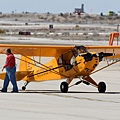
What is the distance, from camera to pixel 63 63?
2255 centimetres

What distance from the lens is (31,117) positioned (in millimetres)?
14672

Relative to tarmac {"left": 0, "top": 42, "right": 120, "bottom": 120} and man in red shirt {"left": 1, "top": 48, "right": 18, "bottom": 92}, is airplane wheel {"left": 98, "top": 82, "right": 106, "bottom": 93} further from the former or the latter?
man in red shirt {"left": 1, "top": 48, "right": 18, "bottom": 92}

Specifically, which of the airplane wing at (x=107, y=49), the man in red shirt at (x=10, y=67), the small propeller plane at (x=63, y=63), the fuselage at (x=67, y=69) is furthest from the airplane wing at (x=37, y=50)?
the airplane wing at (x=107, y=49)

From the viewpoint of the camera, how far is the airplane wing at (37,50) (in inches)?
881

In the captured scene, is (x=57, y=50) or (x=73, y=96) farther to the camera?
(x=57, y=50)

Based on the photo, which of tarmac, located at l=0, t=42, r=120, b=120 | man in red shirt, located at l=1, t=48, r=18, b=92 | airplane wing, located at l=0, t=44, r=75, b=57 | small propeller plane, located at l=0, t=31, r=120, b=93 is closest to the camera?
tarmac, located at l=0, t=42, r=120, b=120

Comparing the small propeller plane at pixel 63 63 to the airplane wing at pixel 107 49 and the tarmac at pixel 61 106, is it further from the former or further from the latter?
the tarmac at pixel 61 106

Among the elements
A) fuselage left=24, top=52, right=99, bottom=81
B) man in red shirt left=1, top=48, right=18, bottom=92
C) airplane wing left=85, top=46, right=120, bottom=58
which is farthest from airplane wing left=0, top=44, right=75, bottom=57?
airplane wing left=85, top=46, right=120, bottom=58

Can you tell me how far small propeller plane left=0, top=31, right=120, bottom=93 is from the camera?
2159 centimetres

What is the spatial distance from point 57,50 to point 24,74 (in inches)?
56.3

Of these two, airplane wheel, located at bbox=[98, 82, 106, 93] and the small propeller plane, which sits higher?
the small propeller plane

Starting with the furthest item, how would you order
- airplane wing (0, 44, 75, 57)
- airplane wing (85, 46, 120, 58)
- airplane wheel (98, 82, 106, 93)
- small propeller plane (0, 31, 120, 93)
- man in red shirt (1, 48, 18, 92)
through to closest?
airplane wing (85, 46, 120, 58), airplane wing (0, 44, 75, 57), airplane wheel (98, 82, 106, 93), small propeller plane (0, 31, 120, 93), man in red shirt (1, 48, 18, 92)

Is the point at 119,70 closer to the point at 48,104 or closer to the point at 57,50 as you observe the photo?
the point at 57,50

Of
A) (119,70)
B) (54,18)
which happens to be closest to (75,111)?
(119,70)
